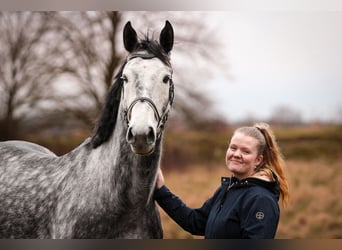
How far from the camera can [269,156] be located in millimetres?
1805

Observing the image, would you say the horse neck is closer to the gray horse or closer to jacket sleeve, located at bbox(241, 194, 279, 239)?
the gray horse

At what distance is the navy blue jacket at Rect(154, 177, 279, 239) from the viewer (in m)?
1.63

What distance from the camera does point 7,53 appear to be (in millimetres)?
3078

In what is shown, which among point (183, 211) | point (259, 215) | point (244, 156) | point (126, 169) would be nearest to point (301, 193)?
point (183, 211)

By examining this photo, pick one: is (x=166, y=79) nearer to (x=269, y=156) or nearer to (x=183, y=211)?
(x=269, y=156)

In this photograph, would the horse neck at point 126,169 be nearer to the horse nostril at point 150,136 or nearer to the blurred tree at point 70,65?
the horse nostril at point 150,136

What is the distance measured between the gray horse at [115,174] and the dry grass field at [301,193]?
1.31 metres

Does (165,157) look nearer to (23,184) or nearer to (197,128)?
(197,128)

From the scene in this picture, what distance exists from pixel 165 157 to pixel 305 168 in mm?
1165

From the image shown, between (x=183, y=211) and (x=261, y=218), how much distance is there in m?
0.52

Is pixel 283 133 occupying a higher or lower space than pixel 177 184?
higher

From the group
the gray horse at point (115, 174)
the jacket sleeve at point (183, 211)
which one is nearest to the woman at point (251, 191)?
the jacket sleeve at point (183, 211)

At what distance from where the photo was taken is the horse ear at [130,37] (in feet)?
6.03

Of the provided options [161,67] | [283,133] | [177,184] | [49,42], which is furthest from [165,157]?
[161,67]
